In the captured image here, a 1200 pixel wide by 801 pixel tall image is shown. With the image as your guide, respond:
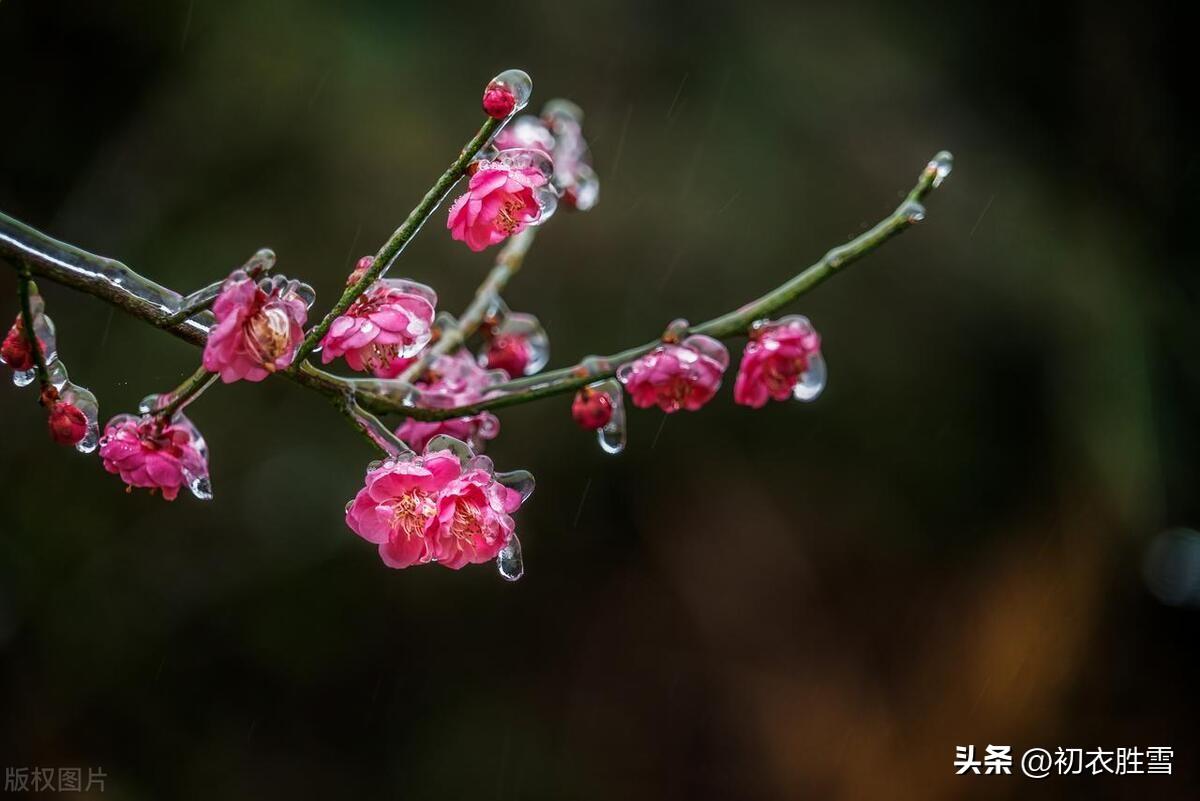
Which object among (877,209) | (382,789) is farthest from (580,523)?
(877,209)

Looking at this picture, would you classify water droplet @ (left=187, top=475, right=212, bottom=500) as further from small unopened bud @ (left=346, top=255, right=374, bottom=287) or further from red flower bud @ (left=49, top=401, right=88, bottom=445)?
small unopened bud @ (left=346, top=255, right=374, bottom=287)

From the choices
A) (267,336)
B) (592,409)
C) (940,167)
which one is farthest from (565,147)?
(267,336)

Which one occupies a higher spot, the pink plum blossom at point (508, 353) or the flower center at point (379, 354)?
the pink plum blossom at point (508, 353)

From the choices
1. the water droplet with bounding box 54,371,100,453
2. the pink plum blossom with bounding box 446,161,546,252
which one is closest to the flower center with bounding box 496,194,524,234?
the pink plum blossom with bounding box 446,161,546,252

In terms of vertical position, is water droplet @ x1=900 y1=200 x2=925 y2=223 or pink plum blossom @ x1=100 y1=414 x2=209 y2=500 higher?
water droplet @ x1=900 y1=200 x2=925 y2=223

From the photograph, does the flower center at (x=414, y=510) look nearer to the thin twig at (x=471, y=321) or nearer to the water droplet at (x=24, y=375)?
the thin twig at (x=471, y=321)

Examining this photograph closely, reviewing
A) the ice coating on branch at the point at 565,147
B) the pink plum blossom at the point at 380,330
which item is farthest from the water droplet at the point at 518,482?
the ice coating on branch at the point at 565,147

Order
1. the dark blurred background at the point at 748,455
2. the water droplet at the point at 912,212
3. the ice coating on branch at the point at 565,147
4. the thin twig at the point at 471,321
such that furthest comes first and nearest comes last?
1. the dark blurred background at the point at 748,455
2. the ice coating on branch at the point at 565,147
3. the thin twig at the point at 471,321
4. the water droplet at the point at 912,212
